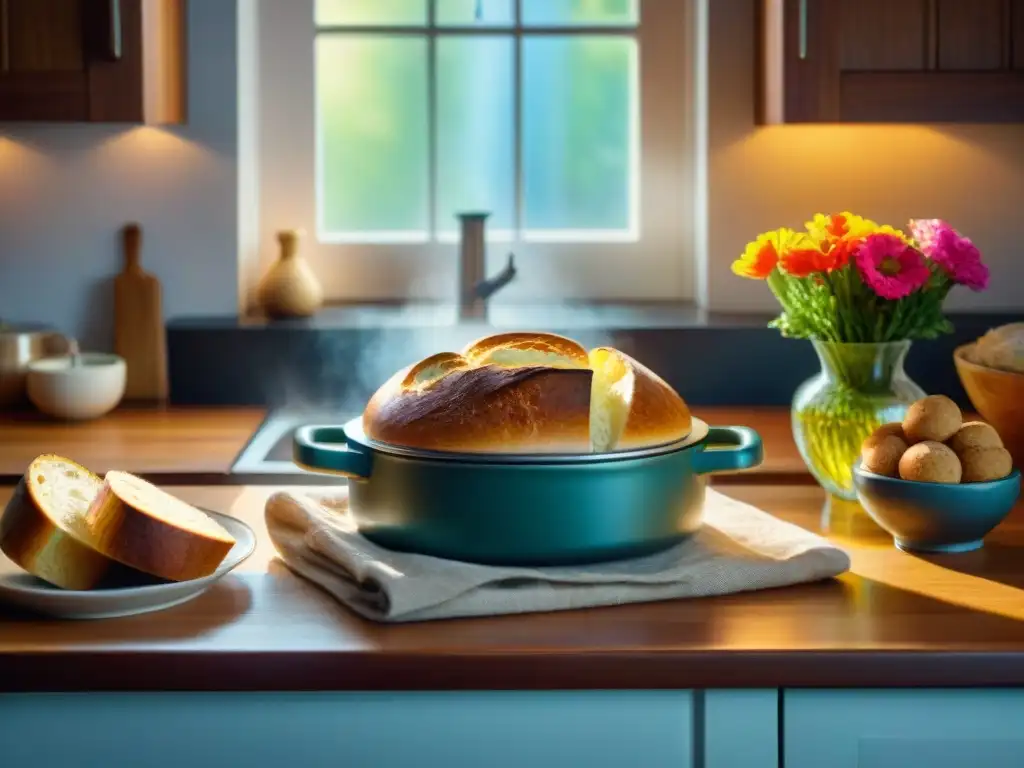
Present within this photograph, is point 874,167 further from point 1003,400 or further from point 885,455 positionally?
point 885,455

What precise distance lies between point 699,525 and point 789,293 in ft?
1.15

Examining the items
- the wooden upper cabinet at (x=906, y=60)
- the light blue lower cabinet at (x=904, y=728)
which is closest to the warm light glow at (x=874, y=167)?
the wooden upper cabinet at (x=906, y=60)

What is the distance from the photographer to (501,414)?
1205 mm

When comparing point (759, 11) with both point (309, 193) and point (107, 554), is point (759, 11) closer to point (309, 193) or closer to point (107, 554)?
point (309, 193)

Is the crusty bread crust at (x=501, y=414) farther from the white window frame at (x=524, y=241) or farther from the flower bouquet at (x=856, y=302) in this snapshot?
the white window frame at (x=524, y=241)

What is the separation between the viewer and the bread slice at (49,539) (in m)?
1.18

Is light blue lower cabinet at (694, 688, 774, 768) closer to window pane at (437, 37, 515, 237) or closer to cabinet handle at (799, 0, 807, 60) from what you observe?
cabinet handle at (799, 0, 807, 60)

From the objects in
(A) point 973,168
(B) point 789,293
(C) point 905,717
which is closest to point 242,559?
(C) point 905,717

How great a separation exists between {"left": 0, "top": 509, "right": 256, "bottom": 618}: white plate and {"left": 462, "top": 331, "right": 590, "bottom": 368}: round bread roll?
292mm

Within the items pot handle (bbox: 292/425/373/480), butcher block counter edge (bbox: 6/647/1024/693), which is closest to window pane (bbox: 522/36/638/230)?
pot handle (bbox: 292/425/373/480)

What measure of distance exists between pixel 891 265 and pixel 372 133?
1412 millimetres

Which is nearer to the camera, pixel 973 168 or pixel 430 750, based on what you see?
pixel 430 750

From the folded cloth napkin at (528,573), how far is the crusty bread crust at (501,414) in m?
0.10

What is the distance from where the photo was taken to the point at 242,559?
4.06ft
